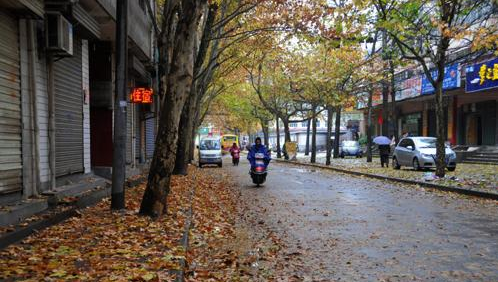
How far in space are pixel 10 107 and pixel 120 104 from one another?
190 centimetres

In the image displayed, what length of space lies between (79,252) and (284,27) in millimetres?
13323

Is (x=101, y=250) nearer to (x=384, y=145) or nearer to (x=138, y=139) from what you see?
(x=138, y=139)

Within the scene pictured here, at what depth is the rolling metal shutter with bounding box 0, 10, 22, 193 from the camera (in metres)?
8.10

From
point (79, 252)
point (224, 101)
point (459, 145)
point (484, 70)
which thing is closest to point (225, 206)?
point (79, 252)

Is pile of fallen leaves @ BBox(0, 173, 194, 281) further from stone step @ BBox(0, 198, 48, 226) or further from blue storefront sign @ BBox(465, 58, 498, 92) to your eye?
blue storefront sign @ BBox(465, 58, 498, 92)

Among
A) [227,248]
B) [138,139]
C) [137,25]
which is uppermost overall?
[137,25]

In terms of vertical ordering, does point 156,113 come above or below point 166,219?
above

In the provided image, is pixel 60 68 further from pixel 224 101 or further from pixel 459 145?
pixel 224 101

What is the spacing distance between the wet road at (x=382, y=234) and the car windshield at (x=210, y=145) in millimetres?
18043

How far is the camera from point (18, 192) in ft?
28.3

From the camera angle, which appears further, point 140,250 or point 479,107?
point 479,107

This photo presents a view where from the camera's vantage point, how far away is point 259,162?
17.1 m

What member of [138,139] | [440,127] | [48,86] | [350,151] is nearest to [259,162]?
[440,127]

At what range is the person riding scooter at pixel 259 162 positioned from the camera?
1694cm
